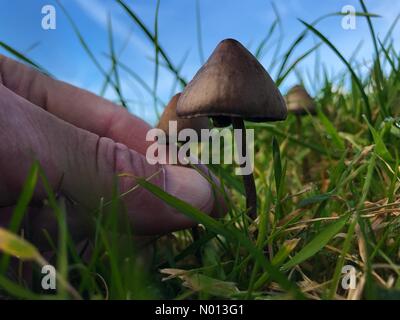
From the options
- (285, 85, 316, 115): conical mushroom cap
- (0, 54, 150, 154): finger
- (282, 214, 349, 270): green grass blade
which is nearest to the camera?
(282, 214, 349, 270): green grass blade

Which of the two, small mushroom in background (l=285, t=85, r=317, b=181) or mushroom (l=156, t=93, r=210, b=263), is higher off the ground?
small mushroom in background (l=285, t=85, r=317, b=181)

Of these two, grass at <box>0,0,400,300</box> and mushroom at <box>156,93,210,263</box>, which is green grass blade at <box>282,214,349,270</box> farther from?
mushroom at <box>156,93,210,263</box>

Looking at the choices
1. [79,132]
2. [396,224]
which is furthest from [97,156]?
[396,224]

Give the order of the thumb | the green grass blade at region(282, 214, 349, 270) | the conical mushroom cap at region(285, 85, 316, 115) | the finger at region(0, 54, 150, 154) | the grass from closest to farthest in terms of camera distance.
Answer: the grass < the green grass blade at region(282, 214, 349, 270) < the thumb < the finger at region(0, 54, 150, 154) < the conical mushroom cap at region(285, 85, 316, 115)

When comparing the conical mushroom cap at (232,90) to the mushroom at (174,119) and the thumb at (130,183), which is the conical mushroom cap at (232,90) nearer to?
the thumb at (130,183)

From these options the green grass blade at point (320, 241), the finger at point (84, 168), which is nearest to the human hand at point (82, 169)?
→ the finger at point (84, 168)

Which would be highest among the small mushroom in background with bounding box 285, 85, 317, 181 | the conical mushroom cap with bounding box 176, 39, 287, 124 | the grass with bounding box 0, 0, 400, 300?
the small mushroom in background with bounding box 285, 85, 317, 181

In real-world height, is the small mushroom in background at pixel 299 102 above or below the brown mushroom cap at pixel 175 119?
above

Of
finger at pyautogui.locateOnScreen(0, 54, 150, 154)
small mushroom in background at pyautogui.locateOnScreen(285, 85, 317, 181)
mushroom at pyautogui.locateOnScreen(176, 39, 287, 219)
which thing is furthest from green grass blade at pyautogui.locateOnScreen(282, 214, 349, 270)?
small mushroom in background at pyautogui.locateOnScreen(285, 85, 317, 181)
